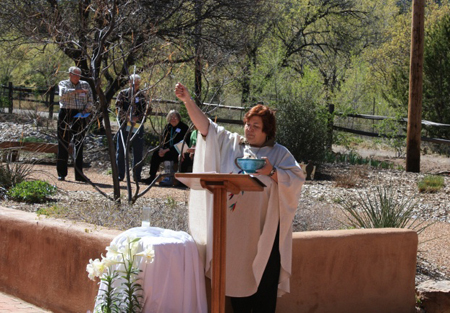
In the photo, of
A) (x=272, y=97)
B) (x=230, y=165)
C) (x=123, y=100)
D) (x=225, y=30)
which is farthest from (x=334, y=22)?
(x=230, y=165)

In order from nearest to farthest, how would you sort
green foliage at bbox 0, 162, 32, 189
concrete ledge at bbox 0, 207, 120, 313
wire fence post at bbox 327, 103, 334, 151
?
concrete ledge at bbox 0, 207, 120, 313
green foliage at bbox 0, 162, 32, 189
wire fence post at bbox 327, 103, 334, 151

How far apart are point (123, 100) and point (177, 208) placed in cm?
343

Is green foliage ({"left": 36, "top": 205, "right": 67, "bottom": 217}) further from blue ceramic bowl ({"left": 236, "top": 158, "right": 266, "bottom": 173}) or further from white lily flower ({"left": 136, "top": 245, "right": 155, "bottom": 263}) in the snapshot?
blue ceramic bowl ({"left": 236, "top": 158, "right": 266, "bottom": 173})

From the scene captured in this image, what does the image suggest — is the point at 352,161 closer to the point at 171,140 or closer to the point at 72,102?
the point at 171,140

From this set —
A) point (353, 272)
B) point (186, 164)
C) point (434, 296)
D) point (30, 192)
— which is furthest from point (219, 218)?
point (186, 164)

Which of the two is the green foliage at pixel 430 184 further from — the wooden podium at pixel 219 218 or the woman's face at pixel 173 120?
the wooden podium at pixel 219 218

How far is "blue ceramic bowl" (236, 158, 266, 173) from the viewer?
4531 millimetres

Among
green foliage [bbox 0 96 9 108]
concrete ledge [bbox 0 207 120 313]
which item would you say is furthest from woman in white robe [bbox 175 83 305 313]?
green foliage [bbox 0 96 9 108]

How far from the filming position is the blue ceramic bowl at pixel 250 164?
14.9ft

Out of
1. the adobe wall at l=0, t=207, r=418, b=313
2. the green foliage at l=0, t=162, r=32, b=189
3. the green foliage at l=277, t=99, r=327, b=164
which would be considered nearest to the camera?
the adobe wall at l=0, t=207, r=418, b=313

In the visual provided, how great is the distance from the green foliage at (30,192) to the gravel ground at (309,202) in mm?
133

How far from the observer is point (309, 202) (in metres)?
10.3

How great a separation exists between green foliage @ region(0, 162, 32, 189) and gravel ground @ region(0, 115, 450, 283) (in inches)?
21.4

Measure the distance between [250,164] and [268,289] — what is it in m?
1.00
